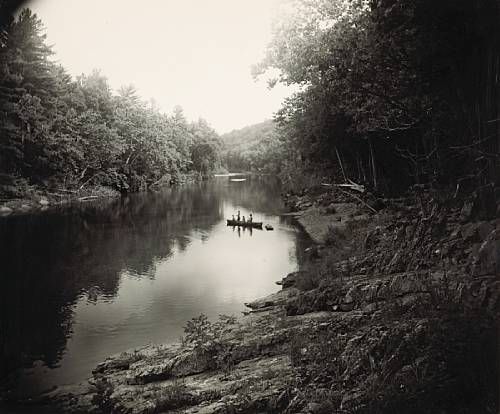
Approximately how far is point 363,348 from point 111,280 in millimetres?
17414

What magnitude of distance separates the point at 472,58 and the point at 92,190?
6006 cm

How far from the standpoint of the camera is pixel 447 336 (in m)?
7.74

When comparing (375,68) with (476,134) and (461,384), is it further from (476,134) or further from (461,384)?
(461,384)

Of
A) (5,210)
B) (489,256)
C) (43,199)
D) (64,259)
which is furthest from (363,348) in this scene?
(43,199)

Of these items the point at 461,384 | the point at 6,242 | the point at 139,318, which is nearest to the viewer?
the point at 461,384

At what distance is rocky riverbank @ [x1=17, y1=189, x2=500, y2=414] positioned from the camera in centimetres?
715

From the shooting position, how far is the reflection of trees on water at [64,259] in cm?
1645

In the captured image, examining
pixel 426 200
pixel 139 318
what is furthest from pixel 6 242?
pixel 426 200

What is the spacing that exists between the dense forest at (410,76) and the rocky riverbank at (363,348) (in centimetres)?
181

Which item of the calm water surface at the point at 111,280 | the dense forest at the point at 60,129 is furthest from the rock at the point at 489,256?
the dense forest at the point at 60,129

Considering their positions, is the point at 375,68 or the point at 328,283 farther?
the point at 375,68

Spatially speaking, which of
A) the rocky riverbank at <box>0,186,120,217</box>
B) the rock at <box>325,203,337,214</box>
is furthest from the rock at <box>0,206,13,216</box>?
the rock at <box>325,203,337,214</box>

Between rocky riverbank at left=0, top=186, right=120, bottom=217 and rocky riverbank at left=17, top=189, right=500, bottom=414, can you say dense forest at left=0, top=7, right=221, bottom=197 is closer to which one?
rocky riverbank at left=0, top=186, right=120, bottom=217

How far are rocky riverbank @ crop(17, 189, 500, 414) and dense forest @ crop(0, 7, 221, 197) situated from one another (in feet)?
104
